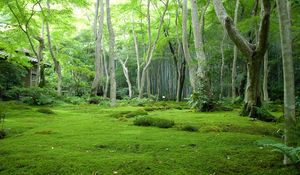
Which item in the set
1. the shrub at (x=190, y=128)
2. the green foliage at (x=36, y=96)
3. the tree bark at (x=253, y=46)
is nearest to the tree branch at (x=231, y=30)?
the tree bark at (x=253, y=46)

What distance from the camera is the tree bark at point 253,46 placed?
6090 mm

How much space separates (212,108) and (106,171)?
689 cm

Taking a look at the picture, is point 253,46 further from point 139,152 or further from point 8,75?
point 8,75

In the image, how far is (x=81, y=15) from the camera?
2592 cm

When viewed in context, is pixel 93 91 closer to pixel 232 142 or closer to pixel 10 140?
pixel 10 140

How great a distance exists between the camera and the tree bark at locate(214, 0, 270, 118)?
20.0 feet

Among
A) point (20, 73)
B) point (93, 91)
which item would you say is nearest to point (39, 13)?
point (20, 73)

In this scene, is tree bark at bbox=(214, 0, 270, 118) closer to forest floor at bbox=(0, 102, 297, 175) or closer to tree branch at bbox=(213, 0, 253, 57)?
tree branch at bbox=(213, 0, 253, 57)

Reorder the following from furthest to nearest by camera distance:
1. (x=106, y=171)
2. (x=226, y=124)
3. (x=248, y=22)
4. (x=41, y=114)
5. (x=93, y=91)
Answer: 1. (x=93, y=91)
2. (x=248, y=22)
3. (x=41, y=114)
4. (x=226, y=124)
5. (x=106, y=171)

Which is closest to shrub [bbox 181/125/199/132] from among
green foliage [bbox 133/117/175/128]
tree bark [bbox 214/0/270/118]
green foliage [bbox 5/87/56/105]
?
green foliage [bbox 133/117/175/128]

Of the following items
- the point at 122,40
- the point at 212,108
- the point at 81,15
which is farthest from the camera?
the point at 122,40

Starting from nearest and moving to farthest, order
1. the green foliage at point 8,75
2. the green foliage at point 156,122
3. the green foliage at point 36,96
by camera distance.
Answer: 1. the green foliage at point 156,122
2. the green foliage at point 36,96
3. the green foliage at point 8,75

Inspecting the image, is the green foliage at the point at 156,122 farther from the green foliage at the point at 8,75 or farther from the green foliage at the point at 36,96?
the green foliage at the point at 8,75

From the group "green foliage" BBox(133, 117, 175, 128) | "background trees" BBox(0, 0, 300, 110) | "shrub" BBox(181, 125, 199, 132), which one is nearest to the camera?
"shrub" BBox(181, 125, 199, 132)
